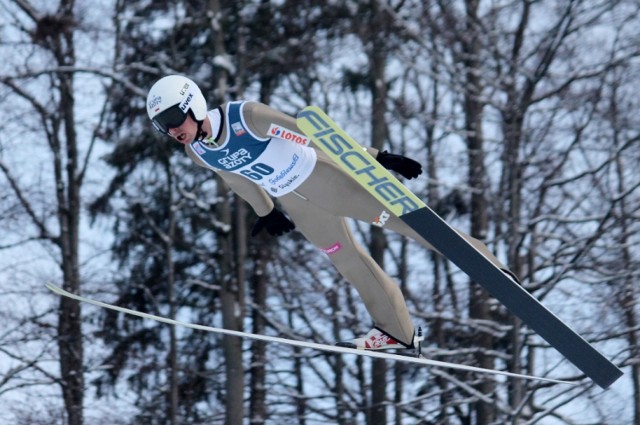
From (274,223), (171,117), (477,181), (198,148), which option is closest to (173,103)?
(171,117)

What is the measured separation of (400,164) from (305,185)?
44 cm

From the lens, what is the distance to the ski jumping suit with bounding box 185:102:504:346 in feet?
17.3

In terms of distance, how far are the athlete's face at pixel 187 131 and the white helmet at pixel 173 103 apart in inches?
0.7

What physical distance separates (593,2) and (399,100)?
8.38 ft

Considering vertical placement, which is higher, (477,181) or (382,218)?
(477,181)

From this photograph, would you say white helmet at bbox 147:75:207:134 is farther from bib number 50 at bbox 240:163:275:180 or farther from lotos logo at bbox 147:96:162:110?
bib number 50 at bbox 240:163:275:180

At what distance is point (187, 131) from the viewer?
17.1 ft

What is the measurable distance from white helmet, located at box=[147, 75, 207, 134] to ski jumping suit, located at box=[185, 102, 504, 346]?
0.34 ft

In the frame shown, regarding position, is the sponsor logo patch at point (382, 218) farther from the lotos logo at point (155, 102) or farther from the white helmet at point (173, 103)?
the lotos logo at point (155, 102)

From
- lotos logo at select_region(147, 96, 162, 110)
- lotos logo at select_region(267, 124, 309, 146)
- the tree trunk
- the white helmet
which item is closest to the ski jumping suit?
lotos logo at select_region(267, 124, 309, 146)

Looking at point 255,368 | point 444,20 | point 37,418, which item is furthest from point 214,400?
point 444,20

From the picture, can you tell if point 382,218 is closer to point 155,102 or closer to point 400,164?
point 400,164

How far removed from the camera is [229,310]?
11.5 meters

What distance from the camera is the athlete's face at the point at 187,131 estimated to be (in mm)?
5199
